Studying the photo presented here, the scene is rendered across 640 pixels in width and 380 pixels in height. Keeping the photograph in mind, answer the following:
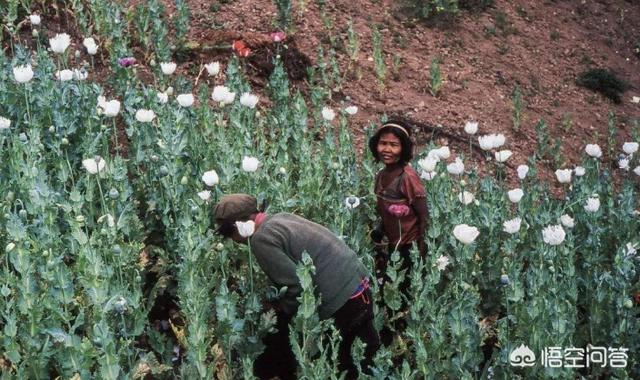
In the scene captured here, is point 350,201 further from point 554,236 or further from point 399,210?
point 554,236

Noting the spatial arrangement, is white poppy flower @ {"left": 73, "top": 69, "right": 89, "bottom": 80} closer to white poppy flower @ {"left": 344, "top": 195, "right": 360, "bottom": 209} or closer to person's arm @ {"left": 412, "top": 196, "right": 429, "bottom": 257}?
white poppy flower @ {"left": 344, "top": 195, "right": 360, "bottom": 209}

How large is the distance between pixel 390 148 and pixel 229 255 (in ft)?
4.02

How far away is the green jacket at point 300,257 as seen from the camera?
12.3 feet

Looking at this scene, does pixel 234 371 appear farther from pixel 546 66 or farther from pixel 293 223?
pixel 546 66

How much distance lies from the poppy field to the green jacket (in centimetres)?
11

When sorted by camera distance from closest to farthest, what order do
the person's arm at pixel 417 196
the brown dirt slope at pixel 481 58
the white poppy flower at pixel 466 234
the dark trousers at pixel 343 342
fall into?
the dark trousers at pixel 343 342 → the white poppy flower at pixel 466 234 → the person's arm at pixel 417 196 → the brown dirt slope at pixel 481 58

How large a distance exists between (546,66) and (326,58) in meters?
2.99

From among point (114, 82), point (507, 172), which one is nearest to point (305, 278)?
point (114, 82)

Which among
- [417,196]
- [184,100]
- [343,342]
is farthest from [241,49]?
[343,342]

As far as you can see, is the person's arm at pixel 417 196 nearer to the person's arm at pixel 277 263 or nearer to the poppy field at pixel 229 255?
the poppy field at pixel 229 255

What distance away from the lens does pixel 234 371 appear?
413cm

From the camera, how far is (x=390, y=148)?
471 centimetres

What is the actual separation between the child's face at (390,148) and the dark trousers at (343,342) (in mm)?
993

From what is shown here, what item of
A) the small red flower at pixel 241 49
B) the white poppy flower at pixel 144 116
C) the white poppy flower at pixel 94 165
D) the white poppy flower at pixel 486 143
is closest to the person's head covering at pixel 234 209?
the white poppy flower at pixel 94 165
